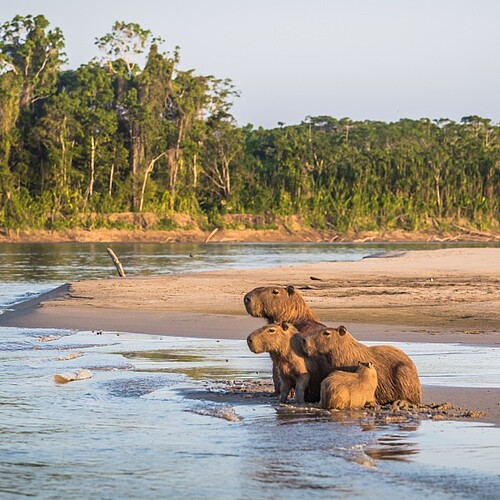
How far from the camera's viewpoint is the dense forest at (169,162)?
79.2 metres

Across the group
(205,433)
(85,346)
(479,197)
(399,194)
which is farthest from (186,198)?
(205,433)

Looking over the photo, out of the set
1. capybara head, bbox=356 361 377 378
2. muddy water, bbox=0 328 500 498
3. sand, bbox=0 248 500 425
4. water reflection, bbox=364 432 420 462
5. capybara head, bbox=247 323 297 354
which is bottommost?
muddy water, bbox=0 328 500 498

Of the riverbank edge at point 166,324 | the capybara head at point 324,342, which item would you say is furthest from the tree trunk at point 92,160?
the capybara head at point 324,342

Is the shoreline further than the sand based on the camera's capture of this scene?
Yes

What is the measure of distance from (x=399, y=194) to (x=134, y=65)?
24.2 meters

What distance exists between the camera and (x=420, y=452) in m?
7.48

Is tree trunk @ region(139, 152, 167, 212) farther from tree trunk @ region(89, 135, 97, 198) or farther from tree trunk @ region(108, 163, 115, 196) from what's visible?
tree trunk @ region(89, 135, 97, 198)

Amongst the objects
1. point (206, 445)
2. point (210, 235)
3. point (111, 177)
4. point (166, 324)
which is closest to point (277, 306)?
point (206, 445)

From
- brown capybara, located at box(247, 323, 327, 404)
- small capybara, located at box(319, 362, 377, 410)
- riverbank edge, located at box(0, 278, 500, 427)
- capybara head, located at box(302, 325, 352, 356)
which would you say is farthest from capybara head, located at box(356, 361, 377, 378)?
riverbank edge, located at box(0, 278, 500, 427)

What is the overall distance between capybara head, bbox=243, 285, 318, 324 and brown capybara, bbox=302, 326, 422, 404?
2.24ft

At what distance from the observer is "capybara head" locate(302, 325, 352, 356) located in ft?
30.3

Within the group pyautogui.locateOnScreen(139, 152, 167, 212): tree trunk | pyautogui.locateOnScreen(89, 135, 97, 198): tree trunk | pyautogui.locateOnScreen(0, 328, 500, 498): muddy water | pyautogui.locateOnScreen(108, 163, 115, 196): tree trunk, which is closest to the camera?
pyautogui.locateOnScreen(0, 328, 500, 498): muddy water

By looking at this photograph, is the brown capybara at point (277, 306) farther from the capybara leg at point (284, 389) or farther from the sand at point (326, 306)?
the sand at point (326, 306)

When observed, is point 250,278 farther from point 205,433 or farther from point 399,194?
point 399,194
